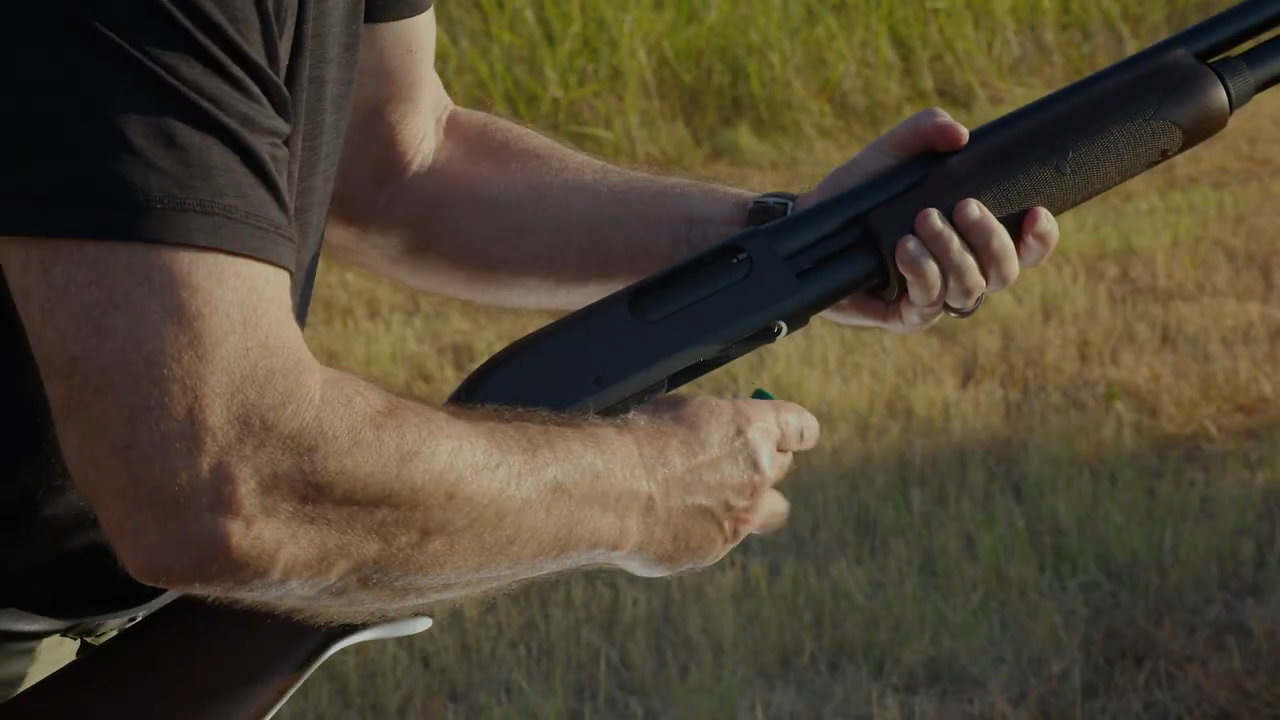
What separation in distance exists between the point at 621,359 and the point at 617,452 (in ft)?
0.78

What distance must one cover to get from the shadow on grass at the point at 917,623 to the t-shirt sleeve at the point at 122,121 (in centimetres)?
209

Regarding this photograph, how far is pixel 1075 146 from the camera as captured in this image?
98.7 inches

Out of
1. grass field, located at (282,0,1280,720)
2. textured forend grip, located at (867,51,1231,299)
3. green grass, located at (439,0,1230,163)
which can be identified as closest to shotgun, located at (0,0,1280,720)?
textured forend grip, located at (867,51,1231,299)

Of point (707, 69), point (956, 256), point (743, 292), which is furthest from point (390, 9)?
point (707, 69)

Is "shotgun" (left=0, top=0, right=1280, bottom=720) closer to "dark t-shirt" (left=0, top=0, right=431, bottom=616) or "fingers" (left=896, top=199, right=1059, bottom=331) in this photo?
"fingers" (left=896, top=199, right=1059, bottom=331)

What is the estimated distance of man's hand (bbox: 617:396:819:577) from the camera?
Result: 2.08m

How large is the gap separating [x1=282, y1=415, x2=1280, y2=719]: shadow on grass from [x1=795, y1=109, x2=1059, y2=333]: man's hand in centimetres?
113

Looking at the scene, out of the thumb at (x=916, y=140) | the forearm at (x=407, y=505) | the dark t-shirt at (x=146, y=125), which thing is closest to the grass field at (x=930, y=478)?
the thumb at (x=916, y=140)

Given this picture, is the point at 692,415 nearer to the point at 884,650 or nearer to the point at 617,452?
the point at 617,452

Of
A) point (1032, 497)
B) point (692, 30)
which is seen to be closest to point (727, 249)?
point (1032, 497)

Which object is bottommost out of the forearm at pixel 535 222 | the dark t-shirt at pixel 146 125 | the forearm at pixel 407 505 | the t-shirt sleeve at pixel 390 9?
the forearm at pixel 535 222

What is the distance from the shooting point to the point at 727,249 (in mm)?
2336

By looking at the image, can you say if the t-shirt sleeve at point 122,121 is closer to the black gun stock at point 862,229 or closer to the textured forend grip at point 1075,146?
the black gun stock at point 862,229

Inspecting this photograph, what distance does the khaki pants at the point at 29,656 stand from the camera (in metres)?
2.15
